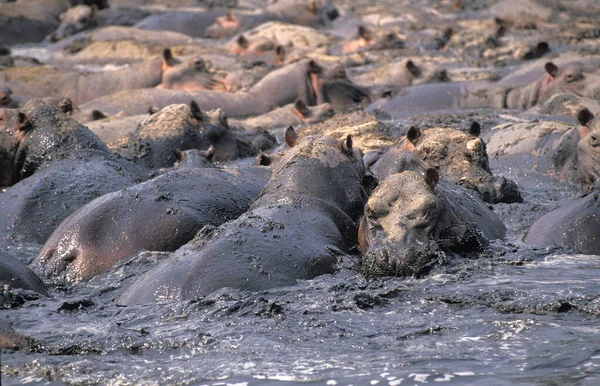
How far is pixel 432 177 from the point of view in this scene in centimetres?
711

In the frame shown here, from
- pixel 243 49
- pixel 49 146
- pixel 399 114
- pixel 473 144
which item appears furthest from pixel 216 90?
pixel 473 144

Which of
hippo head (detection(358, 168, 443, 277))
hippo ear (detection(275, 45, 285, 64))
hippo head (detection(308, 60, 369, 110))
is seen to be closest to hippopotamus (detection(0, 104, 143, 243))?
hippo head (detection(358, 168, 443, 277))

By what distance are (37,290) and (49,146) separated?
337cm

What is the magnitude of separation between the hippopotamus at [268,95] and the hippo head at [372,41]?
5.69 m

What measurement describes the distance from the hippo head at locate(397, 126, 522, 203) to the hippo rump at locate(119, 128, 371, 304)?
3.60 ft

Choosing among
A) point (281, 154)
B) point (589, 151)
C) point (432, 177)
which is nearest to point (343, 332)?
point (432, 177)

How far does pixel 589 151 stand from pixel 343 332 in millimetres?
4927

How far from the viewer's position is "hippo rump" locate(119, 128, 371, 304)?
6.34 metres

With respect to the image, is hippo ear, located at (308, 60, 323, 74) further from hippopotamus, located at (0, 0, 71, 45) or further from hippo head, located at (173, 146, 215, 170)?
hippopotamus, located at (0, 0, 71, 45)

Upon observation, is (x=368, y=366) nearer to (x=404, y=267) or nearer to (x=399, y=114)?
(x=404, y=267)

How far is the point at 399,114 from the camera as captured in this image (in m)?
15.2

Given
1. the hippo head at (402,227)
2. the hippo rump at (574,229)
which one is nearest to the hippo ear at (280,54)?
the hippo rump at (574,229)

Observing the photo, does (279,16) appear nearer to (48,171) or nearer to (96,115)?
(96,115)

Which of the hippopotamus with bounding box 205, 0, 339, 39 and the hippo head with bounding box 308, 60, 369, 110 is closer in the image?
the hippo head with bounding box 308, 60, 369, 110
